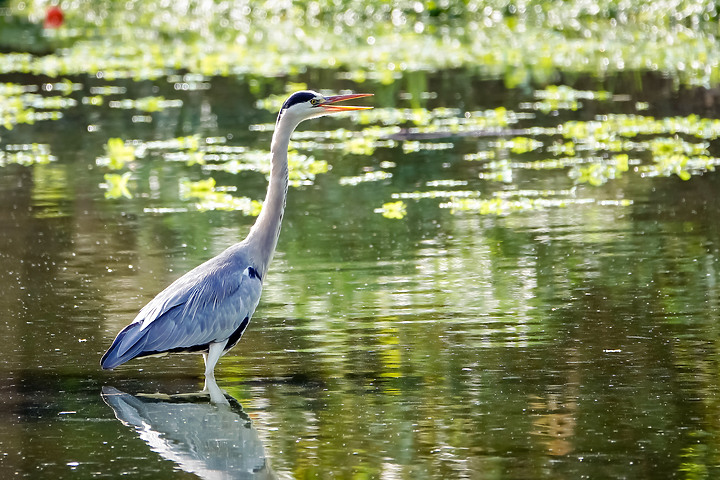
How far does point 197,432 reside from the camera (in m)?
6.86

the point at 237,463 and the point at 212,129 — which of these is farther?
the point at 212,129

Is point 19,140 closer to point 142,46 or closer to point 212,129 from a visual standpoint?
point 212,129

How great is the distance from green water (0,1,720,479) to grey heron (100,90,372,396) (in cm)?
24

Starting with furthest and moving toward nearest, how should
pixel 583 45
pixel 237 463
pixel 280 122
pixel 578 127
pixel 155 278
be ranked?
1. pixel 583 45
2. pixel 578 127
3. pixel 155 278
4. pixel 280 122
5. pixel 237 463

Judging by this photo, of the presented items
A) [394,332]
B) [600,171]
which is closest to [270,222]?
[394,332]

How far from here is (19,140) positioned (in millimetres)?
17531

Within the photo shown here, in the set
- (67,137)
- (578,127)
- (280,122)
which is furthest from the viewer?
(67,137)

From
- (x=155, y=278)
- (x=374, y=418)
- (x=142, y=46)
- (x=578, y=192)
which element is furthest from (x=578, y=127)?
(x=142, y=46)

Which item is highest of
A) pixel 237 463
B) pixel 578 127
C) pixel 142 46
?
pixel 142 46

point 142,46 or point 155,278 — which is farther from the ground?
point 142,46

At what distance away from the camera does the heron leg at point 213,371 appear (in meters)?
7.33

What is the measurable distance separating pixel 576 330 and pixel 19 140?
10.7 metres

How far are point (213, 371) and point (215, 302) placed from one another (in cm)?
45

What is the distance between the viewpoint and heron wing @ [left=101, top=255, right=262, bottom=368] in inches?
291
